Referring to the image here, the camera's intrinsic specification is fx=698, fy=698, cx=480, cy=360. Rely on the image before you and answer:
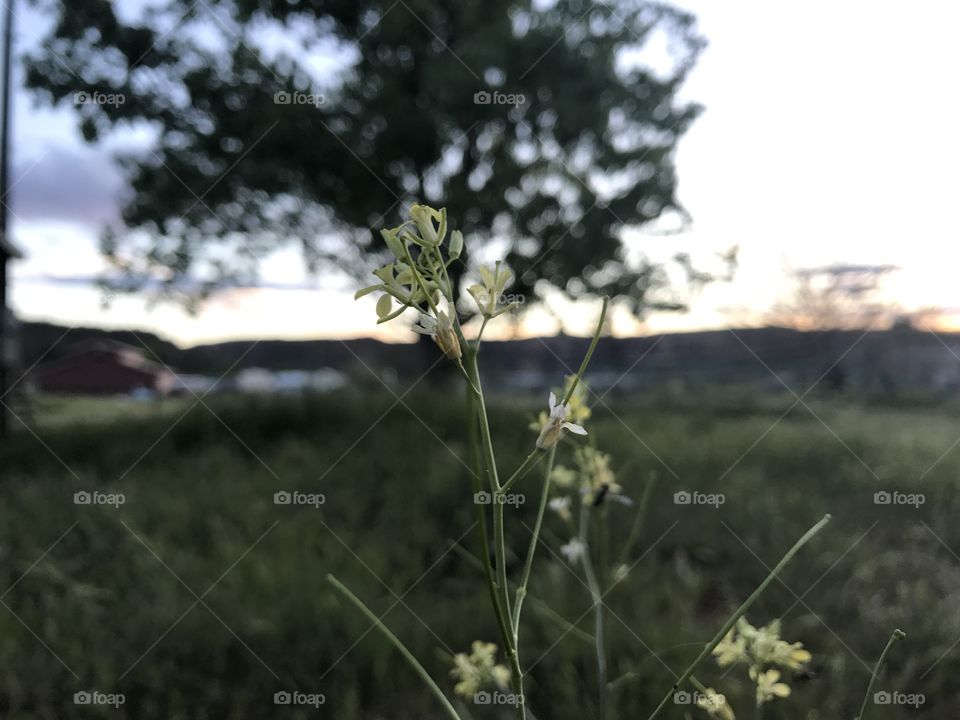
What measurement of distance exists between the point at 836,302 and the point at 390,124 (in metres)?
1.43

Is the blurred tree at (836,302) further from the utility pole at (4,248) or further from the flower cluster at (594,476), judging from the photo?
the utility pole at (4,248)

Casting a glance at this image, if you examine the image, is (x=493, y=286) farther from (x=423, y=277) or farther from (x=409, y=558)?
(x=409, y=558)

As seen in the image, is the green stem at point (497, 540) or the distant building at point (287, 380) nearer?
the green stem at point (497, 540)

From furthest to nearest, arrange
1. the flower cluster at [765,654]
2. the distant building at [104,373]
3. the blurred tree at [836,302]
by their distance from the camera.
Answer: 1. the distant building at [104,373]
2. the blurred tree at [836,302]
3. the flower cluster at [765,654]

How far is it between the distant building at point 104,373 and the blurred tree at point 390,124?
29 centimetres

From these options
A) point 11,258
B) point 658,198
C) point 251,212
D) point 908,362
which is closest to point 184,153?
point 251,212

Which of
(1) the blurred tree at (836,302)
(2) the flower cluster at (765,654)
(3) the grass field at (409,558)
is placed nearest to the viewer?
(2) the flower cluster at (765,654)

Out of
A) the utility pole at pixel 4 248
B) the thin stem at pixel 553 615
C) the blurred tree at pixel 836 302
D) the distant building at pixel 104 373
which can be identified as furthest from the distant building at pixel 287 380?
the blurred tree at pixel 836 302

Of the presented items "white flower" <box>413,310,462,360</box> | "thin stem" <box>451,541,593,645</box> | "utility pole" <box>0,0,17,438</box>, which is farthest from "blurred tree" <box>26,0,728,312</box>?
"white flower" <box>413,310,462,360</box>

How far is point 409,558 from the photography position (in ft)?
4.55

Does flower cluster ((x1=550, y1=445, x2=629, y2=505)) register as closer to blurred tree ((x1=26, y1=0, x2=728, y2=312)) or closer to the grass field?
the grass field

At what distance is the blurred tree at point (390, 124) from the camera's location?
220cm

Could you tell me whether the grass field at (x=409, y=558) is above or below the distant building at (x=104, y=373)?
below

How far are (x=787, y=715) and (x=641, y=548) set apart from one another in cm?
53
